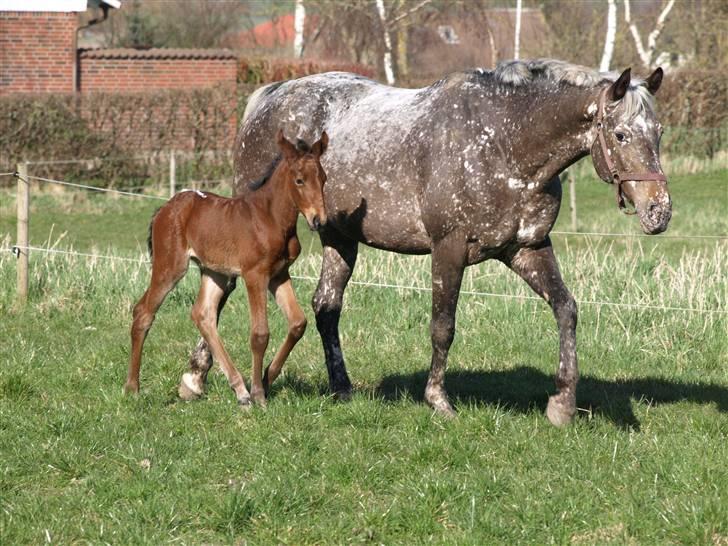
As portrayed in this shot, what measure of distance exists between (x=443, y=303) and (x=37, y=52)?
23.6 m

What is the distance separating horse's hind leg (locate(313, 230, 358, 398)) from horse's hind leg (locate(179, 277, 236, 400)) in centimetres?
67

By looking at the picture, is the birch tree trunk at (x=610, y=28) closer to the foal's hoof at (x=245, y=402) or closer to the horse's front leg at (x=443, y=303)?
the horse's front leg at (x=443, y=303)

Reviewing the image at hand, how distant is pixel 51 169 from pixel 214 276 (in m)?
15.9

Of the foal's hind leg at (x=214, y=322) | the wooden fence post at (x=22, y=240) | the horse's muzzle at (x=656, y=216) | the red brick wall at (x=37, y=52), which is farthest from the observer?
the red brick wall at (x=37, y=52)

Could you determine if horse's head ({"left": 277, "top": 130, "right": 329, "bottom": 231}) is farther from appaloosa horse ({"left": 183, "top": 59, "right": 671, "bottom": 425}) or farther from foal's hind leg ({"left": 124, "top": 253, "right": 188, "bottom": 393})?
foal's hind leg ({"left": 124, "top": 253, "right": 188, "bottom": 393})

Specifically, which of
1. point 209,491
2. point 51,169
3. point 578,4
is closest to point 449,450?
point 209,491

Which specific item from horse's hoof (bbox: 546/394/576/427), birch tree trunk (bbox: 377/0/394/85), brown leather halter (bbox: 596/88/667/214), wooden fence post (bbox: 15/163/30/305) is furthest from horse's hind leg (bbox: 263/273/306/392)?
birch tree trunk (bbox: 377/0/394/85)

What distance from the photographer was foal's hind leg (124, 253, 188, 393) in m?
7.36

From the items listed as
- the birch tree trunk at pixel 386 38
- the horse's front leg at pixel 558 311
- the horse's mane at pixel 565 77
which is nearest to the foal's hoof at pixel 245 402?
the horse's front leg at pixel 558 311

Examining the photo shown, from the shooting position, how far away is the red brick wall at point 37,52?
2839cm

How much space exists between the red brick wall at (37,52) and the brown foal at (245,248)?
22215 millimetres

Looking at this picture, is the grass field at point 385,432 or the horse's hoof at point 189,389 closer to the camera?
the grass field at point 385,432

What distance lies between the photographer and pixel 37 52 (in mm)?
28531

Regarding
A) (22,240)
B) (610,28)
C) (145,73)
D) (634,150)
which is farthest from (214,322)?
(610,28)
